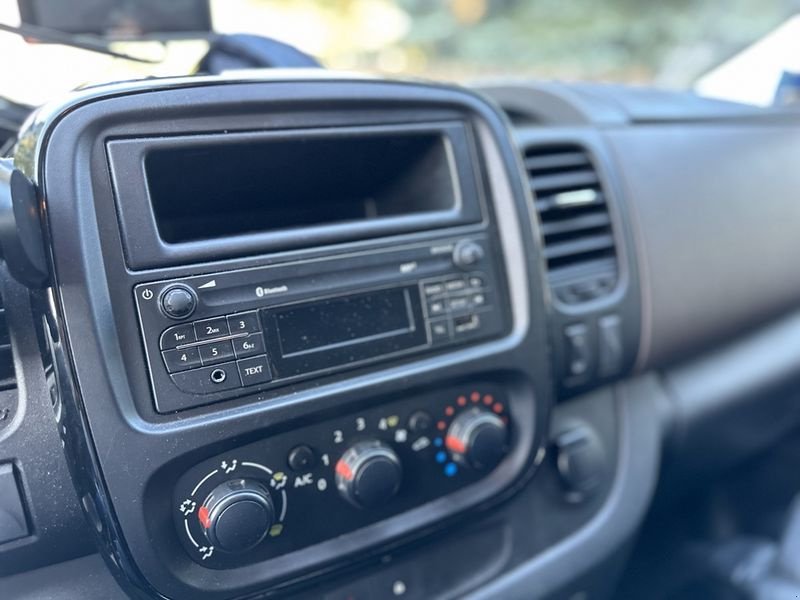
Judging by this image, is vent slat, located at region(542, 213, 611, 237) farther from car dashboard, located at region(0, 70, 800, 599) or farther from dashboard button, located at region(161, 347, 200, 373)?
dashboard button, located at region(161, 347, 200, 373)

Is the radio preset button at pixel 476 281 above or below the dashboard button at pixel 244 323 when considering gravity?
below

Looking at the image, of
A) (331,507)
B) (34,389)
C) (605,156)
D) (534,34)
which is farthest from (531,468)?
(534,34)

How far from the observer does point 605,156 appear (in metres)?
1.24

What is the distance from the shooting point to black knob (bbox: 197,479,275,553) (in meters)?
0.76

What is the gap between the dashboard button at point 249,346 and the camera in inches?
30.7

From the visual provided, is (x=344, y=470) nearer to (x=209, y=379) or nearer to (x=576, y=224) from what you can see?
(x=209, y=379)

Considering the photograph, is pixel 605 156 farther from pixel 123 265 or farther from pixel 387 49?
pixel 387 49

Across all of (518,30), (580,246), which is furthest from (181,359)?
(518,30)

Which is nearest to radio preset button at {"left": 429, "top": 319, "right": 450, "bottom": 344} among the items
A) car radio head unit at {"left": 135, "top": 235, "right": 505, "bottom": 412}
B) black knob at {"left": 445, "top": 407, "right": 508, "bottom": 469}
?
car radio head unit at {"left": 135, "top": 235, "right": 505, "bottom": 412}

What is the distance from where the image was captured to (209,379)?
766 millimetres

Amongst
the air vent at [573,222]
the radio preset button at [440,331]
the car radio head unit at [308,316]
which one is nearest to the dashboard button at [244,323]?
the car radio head unit at [308,316]

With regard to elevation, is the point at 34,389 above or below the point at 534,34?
below

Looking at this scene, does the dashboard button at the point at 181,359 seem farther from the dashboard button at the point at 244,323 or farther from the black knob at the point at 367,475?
the black knob at the point at 367,475

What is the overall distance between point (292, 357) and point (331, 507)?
7.5 inches
